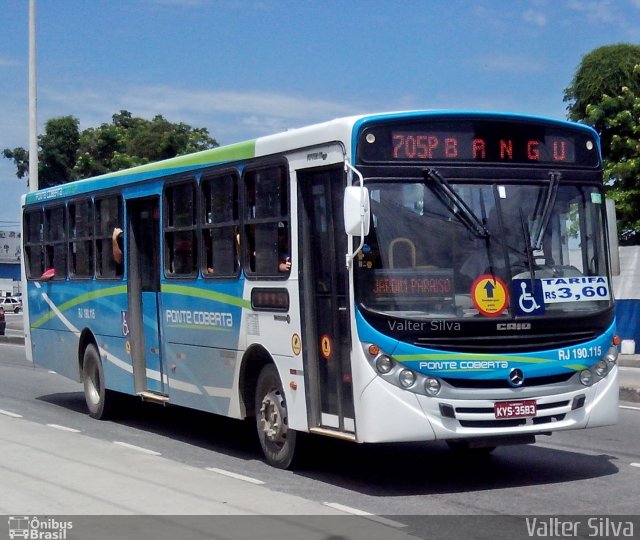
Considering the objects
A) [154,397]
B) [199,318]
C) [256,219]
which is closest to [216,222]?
[256,219]

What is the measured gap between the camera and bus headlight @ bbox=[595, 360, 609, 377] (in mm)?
9526

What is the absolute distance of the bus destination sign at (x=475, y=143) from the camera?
919cm

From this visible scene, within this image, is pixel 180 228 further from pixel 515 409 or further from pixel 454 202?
pixel 515 409

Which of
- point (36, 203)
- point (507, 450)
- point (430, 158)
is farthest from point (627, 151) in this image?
point (430, 158)

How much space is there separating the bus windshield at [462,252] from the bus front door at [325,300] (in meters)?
0.42

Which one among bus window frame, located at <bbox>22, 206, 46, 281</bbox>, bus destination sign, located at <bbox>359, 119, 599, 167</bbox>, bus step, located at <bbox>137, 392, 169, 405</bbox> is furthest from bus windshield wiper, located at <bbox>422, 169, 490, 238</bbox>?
bus window frame, located at <bbox>22, 206, 46, 281</bbox>

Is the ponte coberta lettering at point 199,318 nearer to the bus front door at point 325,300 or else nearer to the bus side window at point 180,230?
the bus side window at point 180,230

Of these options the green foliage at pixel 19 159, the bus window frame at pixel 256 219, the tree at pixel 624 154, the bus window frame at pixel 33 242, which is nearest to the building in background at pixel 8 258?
the green foliage at pixel 19 159

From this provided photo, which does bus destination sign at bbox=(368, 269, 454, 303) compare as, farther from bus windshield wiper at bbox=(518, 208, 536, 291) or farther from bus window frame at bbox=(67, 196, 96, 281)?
bus window frame at bbox=(67, 196, 96, 281)

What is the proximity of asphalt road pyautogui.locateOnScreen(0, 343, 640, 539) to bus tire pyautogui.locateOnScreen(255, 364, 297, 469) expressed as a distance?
0.55 ft

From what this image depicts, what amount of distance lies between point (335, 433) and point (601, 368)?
2.34m

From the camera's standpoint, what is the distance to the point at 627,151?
112 ft

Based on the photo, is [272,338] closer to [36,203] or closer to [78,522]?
[78,522]

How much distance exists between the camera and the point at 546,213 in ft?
30.8
